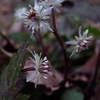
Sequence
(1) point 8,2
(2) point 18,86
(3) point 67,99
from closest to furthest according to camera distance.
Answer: (2) point 18,86 → (3) point 67,99 → (1) point 8,2

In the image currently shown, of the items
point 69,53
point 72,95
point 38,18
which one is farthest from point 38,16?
point 69,53

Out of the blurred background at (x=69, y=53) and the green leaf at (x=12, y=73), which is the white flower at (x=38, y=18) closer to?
the green leaf at (x=12, y=73)

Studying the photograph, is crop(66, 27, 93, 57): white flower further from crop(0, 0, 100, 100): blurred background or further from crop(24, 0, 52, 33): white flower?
crop(0, 0, 100, 100): blurred background

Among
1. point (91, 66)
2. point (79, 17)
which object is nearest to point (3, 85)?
point (79, 17)

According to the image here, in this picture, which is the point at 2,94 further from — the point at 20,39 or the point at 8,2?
the point at 8,2

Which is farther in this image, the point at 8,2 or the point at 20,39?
the point at 8,2

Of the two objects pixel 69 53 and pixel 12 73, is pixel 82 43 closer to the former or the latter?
pixel 12 73

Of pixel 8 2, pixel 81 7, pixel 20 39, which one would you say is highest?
pixel 81 7
